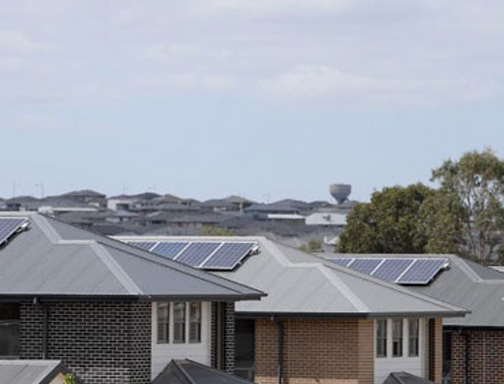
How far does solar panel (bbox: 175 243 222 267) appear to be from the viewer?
49469mm

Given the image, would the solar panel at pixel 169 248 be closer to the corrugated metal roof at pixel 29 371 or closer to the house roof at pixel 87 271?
the house roof at pixel 87 271

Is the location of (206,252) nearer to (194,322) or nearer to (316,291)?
(316,291)

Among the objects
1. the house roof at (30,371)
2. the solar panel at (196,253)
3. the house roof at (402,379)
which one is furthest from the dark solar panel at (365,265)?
the house roof at (30,371)

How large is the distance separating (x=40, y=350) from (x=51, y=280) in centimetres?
164

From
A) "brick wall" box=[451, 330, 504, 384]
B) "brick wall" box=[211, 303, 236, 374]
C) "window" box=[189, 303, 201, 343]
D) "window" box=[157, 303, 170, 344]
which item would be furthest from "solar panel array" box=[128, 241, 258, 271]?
"window" box=[157, 303, 170, 344]

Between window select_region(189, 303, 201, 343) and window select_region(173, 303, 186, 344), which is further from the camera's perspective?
window select_region(189, 303, 201, 343)

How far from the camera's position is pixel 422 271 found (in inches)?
2154

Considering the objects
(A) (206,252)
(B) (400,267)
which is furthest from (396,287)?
(B) (400,267)

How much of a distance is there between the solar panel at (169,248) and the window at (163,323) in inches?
389

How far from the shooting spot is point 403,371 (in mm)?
46125

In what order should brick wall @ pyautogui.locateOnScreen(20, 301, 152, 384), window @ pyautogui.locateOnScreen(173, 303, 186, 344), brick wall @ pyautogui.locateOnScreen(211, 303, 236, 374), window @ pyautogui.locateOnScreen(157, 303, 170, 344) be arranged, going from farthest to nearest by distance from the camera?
brick wall @ pyautogui.locateOnScreen(211, 303, 236, 374) → window @ pyautogui.locateOnScreen(173, 303, 186, 344) → window @ pyautogui.locateOnScreen(157, 303, 170, 344) → brick wall @ pyautogui.locateOnScreen(20, 301, 152, 384)

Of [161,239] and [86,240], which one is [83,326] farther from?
[161,239]

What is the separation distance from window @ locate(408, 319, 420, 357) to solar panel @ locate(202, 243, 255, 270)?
5810 millimetres

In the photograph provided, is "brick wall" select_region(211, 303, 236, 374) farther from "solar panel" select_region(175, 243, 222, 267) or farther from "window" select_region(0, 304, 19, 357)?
"solar panel" select_region(175, 243, 222, 267)
